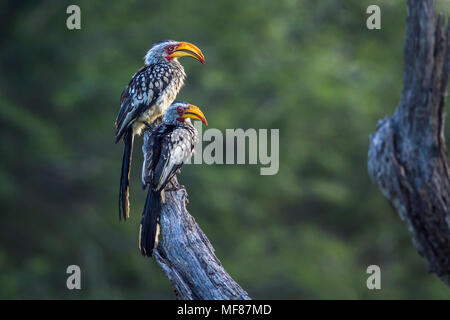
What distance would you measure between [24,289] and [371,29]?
9499mm

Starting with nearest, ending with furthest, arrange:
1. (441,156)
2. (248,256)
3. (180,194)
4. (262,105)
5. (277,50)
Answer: (441,156)
(180,194)
(248,256)
(262,105)
(277,50)

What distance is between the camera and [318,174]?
15453 millimetres

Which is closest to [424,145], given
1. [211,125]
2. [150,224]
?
[150,224]

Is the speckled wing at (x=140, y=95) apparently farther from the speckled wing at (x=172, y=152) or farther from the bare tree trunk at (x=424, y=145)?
the bare tree trunk at (x=424, y=145)

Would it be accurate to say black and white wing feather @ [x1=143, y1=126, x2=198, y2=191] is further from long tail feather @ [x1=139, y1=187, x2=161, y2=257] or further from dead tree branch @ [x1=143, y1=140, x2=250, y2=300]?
dead tree branch @ [x1=143, y1=140, x2=250, y2=300]

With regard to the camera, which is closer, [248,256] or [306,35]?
[248,256]

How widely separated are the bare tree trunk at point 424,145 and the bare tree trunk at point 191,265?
116 centimetres

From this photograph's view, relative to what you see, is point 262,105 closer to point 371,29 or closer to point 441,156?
point 371,29

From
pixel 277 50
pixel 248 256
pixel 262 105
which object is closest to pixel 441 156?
pixel 248 256

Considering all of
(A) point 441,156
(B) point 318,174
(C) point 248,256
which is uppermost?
(B) point 318,174

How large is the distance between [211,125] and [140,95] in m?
6.82

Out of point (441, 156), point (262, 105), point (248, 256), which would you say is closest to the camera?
point (441, 156)

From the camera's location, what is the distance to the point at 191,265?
151 inches

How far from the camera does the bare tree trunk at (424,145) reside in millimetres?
3174
